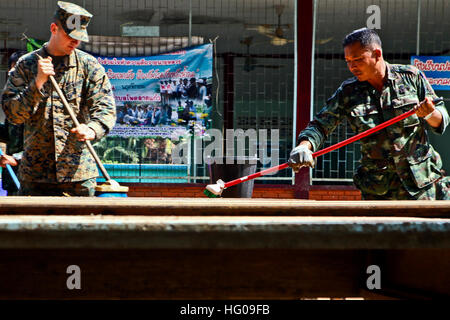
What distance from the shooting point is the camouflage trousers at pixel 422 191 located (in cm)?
293

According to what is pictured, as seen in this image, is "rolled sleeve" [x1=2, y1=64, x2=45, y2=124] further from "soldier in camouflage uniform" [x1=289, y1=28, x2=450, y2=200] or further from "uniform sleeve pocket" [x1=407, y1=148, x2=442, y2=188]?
"uniform sleeve pocket" [x1=407, y1=148, x2=442, y2=188]

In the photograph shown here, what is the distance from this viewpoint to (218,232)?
1.39m

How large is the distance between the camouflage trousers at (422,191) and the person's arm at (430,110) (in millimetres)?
309

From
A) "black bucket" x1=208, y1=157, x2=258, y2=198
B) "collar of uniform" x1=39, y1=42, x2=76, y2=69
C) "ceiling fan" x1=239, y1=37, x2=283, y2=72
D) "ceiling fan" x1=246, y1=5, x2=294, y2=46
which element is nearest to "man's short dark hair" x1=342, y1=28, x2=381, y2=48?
"collar of uniform" x1=39, y1=42, x2=76, y2=69

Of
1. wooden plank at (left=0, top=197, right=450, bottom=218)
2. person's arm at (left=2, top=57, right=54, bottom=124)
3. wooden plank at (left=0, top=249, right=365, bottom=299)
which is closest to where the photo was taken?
wooden plank at (left=0, top=197, right=450, bottom=218)

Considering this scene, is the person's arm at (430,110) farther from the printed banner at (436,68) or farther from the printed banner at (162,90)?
the printed banner at (436,68)

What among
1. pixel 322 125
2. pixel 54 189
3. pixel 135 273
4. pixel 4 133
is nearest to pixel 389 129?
pixel 322 125

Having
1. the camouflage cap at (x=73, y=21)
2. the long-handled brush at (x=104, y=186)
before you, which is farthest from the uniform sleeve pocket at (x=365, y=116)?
the camouflage cap at (x=73, y=21)

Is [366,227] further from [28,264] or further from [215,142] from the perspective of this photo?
[215,142]

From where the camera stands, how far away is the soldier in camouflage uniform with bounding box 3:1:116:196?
298cm

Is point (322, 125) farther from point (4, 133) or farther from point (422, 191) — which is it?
point (4, 133)

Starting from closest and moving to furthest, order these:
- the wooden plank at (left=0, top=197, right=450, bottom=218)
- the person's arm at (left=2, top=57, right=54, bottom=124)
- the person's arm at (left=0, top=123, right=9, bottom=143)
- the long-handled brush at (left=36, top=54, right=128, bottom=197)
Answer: the wooden plank at (left=0, top=197, right=450, bottom=218) < the long-handled brush at (left=36, top=54, right=128, bottom=197) < the person's arm at (left=2, top=57, right=54, bottom=124) < the person's arm at (left=0, top=123, right=9, bottom=143)

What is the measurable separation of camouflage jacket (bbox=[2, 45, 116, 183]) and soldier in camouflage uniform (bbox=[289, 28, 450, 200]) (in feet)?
3.86
